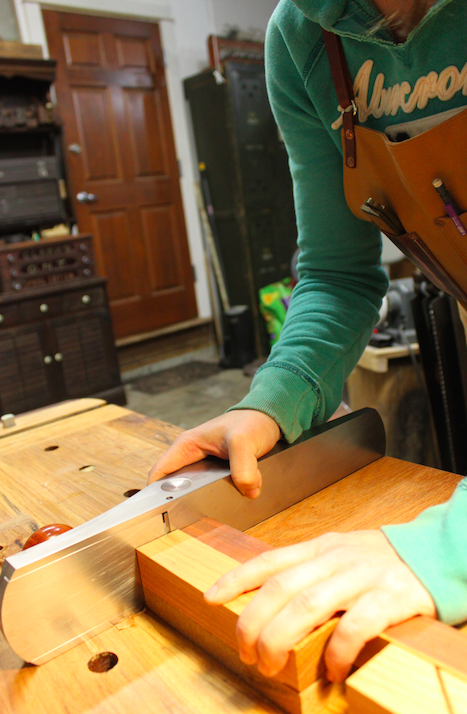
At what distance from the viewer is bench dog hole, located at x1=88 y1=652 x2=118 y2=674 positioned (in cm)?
49

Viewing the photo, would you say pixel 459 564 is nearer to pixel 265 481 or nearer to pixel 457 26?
pixel 265 481

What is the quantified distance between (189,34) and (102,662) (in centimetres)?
493

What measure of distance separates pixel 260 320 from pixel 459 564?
415 cm

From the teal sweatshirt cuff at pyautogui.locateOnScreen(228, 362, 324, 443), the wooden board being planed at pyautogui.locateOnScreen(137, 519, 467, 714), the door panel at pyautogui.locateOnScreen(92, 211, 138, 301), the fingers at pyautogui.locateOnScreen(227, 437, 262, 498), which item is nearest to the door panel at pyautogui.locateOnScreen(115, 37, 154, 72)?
the door panel at pyautogui.locateOnScreen(92, 211, 138, 301)

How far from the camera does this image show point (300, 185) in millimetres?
911

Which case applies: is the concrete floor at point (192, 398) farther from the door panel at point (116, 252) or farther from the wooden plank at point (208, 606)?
the wooden plank at point (208, 606)

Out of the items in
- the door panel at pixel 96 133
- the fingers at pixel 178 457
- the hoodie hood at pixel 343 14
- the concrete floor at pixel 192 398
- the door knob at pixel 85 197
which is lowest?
the concrete floor at pixel 192 398

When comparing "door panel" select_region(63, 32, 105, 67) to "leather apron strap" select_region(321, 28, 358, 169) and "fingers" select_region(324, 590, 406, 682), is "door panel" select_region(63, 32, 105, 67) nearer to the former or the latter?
"leather apron strap" select_region(321, 28, 358, 169)

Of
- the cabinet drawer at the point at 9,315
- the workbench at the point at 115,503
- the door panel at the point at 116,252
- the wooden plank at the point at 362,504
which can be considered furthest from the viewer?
the door panel at the point at 116,252

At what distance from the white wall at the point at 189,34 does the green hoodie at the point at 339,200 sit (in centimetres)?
392

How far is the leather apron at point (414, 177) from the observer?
26.6 inches

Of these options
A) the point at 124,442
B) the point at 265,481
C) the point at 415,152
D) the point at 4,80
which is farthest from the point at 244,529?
the point at 4,80

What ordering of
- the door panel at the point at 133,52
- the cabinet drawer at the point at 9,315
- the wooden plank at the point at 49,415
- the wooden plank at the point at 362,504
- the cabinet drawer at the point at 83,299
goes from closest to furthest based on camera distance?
the wooden plank at the point at 362,504 → the wooden plank at the point at 49,415 → the cabinet drawer at the point at 9,315 → the cabinet drawer at the point at 83,299 → the door panel at the point at 133,52

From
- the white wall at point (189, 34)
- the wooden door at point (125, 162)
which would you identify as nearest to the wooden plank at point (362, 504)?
the wooden door at point (125, 162)
